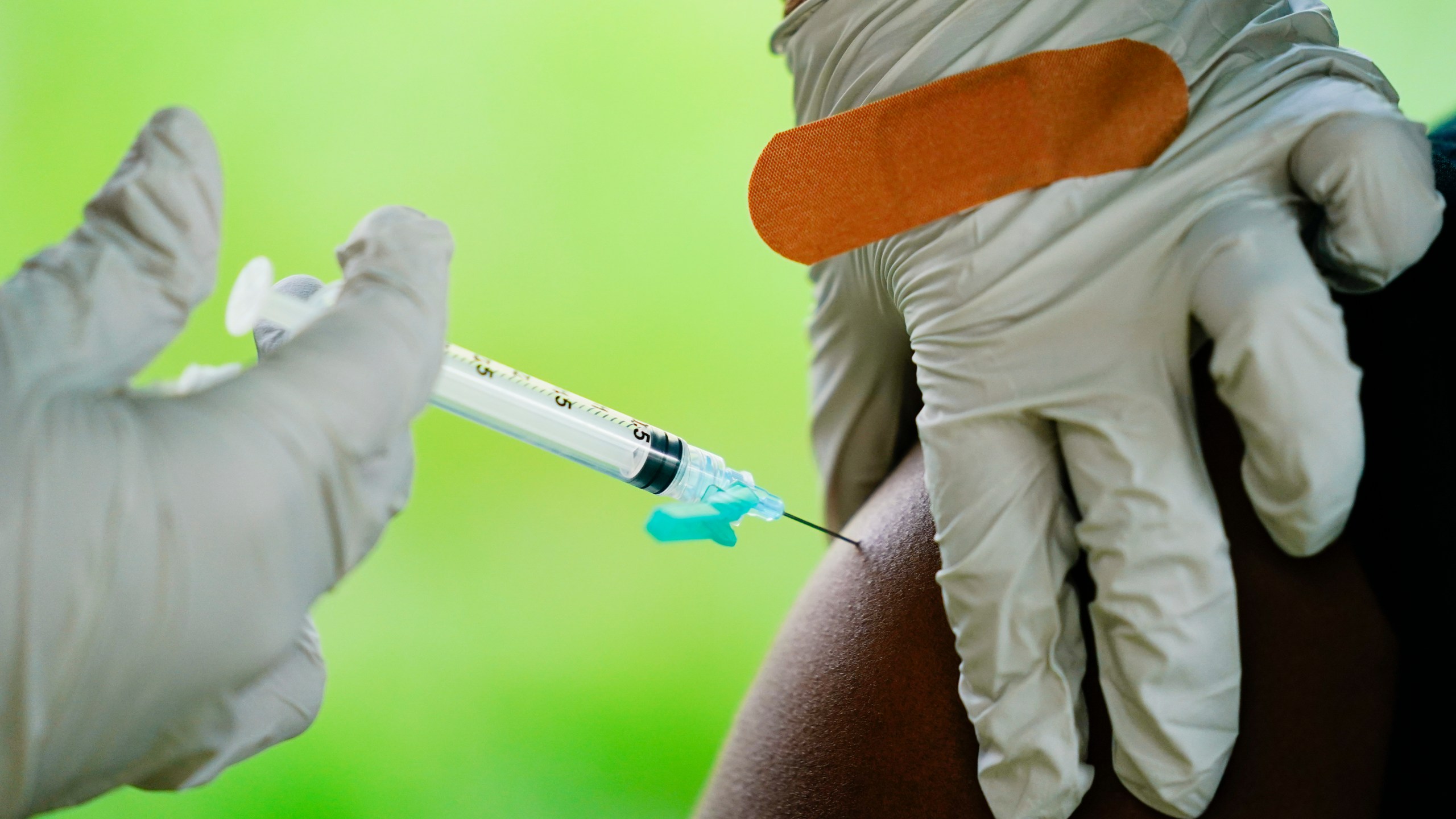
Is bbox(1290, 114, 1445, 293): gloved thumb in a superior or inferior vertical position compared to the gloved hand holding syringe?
superior

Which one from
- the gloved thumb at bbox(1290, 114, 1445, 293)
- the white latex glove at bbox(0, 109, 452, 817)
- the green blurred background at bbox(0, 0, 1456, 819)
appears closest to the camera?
the white latex glove at bbox(0, 109, 452, 817)

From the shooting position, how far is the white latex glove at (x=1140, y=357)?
694mm

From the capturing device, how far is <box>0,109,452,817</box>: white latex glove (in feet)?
1.87

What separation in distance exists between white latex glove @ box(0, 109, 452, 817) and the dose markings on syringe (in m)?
0.19

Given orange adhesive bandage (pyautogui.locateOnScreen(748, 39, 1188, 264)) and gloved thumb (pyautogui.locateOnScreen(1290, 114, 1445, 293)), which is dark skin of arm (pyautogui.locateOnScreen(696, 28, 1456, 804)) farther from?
orange adhesive bandage (pyautogui.locateOnScreen(748, 39, 1188, 264))

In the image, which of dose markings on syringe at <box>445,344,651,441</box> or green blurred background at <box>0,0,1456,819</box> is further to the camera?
green blurred background at <box>0,0,1456,819</box>

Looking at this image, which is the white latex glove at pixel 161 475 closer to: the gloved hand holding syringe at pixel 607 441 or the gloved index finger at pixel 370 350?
the gloved index finger at pixel 370 350

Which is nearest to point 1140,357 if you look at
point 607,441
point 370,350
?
point 607,441

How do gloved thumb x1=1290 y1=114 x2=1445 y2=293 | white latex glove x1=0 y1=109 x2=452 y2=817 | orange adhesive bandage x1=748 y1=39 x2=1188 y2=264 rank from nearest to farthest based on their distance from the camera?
white latex glove x1=0 y1=109 x2=452 y2=817
gloved thumb x1=1290 y1=114 x2=1445 y2=293
orange adhesive bandage x1=748 y1=39 x2=1188 y2=264

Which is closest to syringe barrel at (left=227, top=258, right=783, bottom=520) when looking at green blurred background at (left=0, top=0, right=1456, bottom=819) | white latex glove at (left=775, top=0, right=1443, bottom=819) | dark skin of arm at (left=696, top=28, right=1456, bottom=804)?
white latex glove at (left=775, top=0, right=1443, bottom=819)

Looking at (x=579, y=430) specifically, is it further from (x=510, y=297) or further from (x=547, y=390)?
(x=510, y=297)

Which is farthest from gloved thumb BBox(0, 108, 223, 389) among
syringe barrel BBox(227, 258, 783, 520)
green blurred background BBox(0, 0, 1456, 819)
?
green blurred background BBox(0, 0, 1456, 819)

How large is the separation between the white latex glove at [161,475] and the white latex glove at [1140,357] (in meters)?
0.55

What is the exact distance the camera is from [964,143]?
0.89 m
